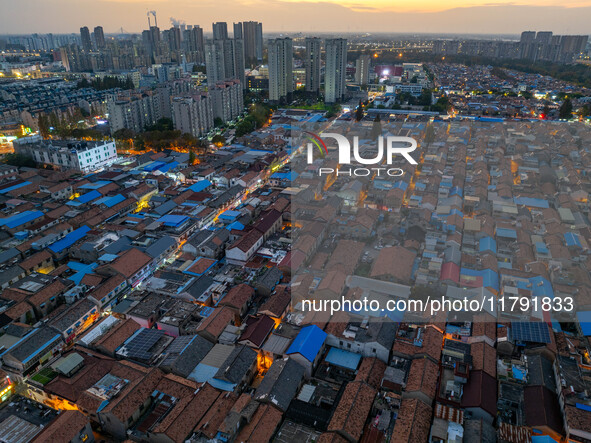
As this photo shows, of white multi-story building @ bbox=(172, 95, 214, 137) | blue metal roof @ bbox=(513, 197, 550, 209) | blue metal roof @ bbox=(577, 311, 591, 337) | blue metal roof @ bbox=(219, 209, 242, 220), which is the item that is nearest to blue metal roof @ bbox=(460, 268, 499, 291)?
blue metal roof @ bbox=(577, 311, 591, 337)

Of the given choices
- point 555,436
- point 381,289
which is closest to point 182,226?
point 381,289

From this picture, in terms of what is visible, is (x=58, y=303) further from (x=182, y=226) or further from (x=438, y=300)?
(x=438, y=300)

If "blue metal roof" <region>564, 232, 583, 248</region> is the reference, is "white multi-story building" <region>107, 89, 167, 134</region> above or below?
above

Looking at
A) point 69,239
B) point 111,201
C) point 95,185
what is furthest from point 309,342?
point 95,185

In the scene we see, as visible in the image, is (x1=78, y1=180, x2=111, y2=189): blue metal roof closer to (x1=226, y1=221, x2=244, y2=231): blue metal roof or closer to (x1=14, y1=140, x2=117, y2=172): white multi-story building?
(x1=14, y1=140, x2=117, y2=172): white multi-story building

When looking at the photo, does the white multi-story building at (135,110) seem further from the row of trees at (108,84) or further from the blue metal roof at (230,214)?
the blue metal roof at (230,214)

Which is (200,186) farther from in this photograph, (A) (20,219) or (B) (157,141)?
(B) (157,141)
